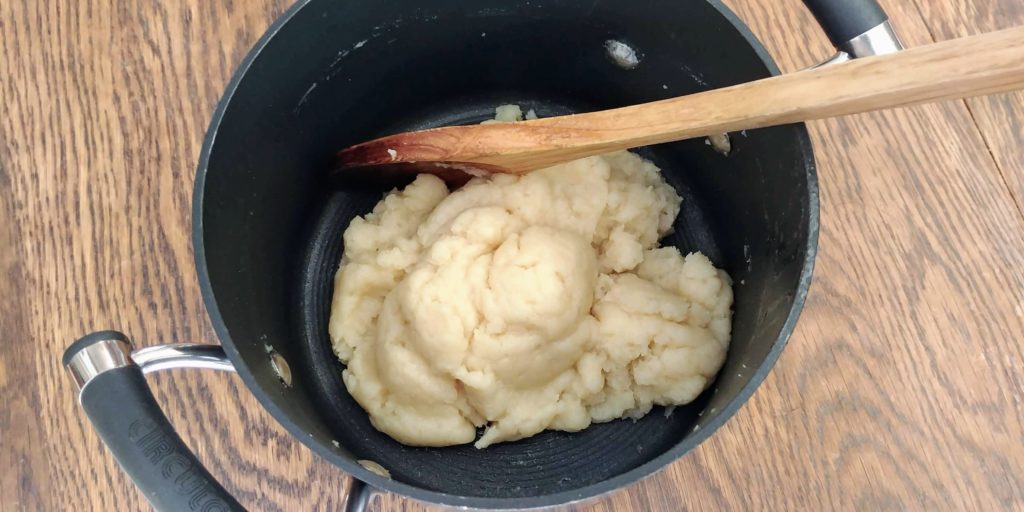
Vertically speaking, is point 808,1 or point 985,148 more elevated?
point 808,1

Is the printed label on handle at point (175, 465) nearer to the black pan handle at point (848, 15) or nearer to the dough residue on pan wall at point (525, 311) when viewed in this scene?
the dough residue on pan wall at point (525, 311)

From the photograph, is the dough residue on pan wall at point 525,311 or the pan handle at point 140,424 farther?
the dough residue on pan wall at point 525,311

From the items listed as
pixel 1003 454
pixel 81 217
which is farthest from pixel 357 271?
pixel 1003 454

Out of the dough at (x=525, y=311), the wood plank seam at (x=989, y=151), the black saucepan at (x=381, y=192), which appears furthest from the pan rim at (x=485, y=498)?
the wood plank seam at (x=989, y=151)

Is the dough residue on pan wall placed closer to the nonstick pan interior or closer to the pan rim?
the nonstick pan interior

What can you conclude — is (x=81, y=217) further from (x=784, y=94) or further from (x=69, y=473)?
(x=784, y=94)

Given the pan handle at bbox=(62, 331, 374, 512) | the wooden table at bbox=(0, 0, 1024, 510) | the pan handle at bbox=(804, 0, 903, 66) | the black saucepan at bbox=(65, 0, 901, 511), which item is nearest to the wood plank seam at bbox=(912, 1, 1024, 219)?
the wooden table at bbox=(0, 0, 1024, 510)
